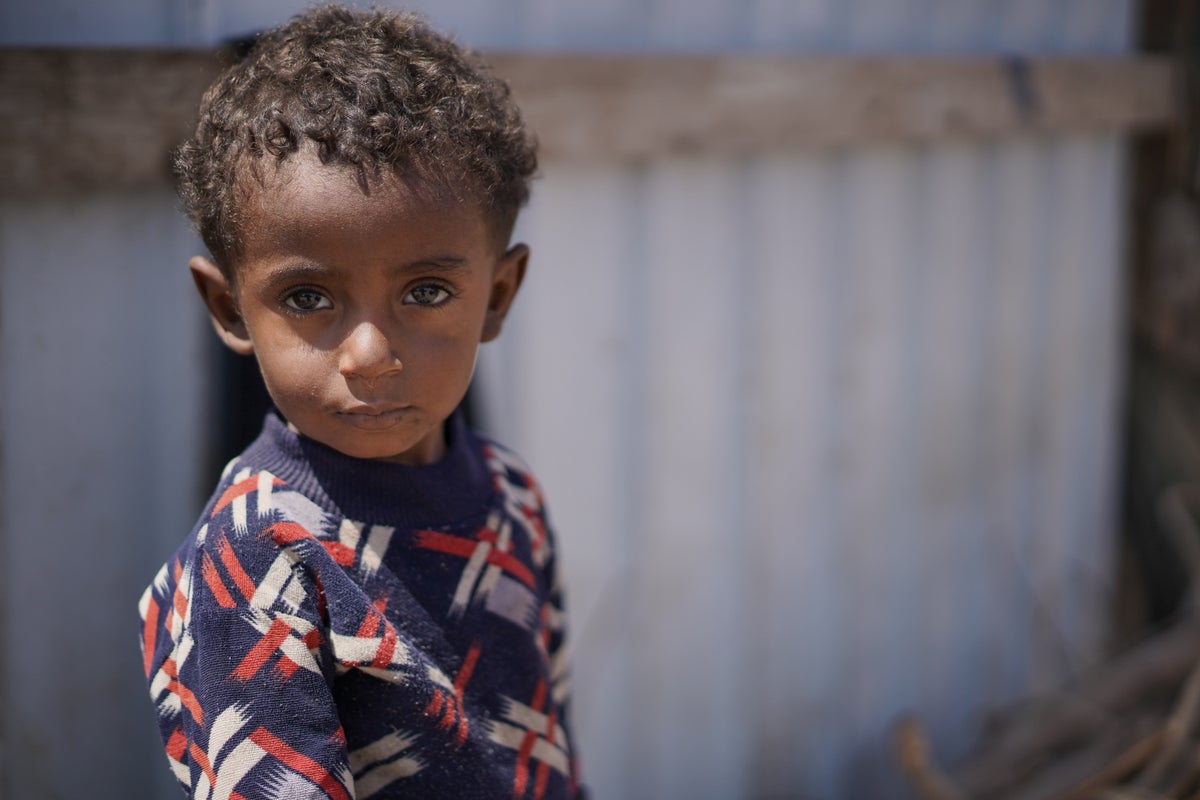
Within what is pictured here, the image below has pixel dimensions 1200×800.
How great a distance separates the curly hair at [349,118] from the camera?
3.50 feet

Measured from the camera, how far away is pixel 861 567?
275 cm

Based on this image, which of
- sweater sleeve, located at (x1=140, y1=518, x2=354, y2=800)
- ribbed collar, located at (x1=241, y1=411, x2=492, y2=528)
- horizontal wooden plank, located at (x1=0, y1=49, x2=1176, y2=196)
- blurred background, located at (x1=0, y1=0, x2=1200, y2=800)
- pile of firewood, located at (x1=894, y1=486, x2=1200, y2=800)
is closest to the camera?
sweater sleeve, located at (x1=140, y1=518, x2=354, y2=800)

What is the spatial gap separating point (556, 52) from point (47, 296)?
91 cm

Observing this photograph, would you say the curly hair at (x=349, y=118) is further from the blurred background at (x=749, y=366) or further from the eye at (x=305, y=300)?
the blurred background at (x=749, y=366)

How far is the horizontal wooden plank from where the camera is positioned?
1520 mm

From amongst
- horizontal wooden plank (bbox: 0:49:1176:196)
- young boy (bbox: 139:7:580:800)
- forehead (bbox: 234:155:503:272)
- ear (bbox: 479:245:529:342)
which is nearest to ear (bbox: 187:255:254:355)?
young boy (bbox: 139:7:580:800)

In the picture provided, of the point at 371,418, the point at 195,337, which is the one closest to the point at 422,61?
the point at 371,418

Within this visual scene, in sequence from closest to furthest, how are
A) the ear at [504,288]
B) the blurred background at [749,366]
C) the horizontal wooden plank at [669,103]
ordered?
the ear at [504,288], the horizontal wooden plank at [669,103], the blurred background at [749,366]

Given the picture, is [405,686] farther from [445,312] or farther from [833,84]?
[833,84]

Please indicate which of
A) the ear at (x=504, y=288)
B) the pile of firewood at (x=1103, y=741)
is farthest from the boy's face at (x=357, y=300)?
the pile of firewood at (x=1103, y=741)

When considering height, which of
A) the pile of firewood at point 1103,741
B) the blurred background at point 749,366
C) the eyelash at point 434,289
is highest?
the eyelash at point 434,289

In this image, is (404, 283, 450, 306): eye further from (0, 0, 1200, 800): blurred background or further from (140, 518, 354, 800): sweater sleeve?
(0, 0, 1200, 800): blurred background

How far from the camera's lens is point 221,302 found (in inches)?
47.7

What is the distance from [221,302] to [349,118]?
269mm
